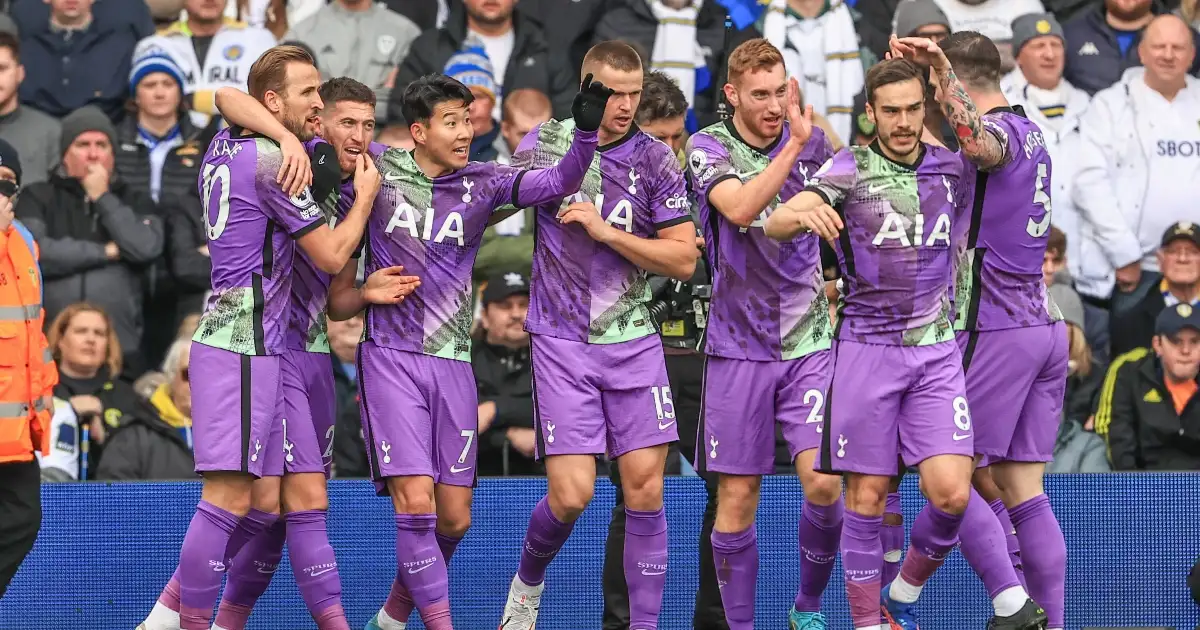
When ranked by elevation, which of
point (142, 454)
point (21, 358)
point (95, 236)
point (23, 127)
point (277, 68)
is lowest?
point (142, 454)

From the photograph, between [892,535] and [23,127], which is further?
[23,127]

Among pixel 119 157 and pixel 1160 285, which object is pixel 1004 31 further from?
pixel 119 157

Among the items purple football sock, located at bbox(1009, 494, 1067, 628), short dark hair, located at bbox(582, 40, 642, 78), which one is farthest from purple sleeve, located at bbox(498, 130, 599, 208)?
purple football sock, located at bbox(1009, 494, 1067, 628)

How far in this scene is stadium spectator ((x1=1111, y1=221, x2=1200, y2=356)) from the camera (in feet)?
36.4

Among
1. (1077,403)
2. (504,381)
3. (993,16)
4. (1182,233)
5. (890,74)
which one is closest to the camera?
(890,74)

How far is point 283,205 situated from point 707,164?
1895mm

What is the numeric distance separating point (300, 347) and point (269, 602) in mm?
1923

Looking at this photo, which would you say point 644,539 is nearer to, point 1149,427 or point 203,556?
point 203,556

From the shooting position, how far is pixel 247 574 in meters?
8.02

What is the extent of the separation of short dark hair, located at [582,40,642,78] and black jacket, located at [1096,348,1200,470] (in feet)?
13.2

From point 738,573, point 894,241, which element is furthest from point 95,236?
point 894,241

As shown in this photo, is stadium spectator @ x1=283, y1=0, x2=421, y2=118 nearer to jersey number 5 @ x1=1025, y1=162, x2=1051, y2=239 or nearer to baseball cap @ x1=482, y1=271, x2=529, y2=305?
baseball cap @ x1=482, y1=271, x2=529, y2=305

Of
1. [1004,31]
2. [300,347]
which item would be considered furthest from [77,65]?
[1004,31]

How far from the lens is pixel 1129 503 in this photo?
9.41 meters
